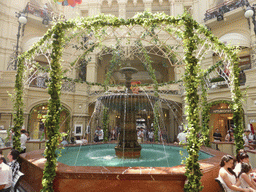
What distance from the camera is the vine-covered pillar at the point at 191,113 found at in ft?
9.06

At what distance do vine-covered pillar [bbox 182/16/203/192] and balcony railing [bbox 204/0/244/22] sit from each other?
439 inches

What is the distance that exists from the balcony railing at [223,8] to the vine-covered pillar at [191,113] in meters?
11.1

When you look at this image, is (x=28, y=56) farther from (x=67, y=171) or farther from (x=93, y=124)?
(x=93, y=124)

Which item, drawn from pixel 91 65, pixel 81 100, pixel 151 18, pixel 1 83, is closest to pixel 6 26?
pixel 1 83

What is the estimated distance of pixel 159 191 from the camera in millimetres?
2795

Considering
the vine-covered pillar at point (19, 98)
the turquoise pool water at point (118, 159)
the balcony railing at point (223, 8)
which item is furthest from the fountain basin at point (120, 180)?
the balcony railing at point (223, 8)

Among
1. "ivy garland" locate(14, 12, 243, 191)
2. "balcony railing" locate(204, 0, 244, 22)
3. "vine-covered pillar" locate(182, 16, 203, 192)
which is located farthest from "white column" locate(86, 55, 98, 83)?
"vine-covered pillar" locate(182, 16, 203, 192)

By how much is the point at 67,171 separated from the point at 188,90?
8.21 feet

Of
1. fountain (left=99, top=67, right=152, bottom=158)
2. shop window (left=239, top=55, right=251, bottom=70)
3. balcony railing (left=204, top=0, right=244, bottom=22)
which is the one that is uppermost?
balcony railing (left=204, top=0, right=244, bottom=22)

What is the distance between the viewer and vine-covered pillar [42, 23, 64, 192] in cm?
288

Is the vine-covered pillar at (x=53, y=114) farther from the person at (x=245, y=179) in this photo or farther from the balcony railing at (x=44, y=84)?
the balcony railing at (x=44, y=84)

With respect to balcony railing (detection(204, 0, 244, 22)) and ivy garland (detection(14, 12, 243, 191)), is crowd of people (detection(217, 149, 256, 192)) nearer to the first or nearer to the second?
ivy garland (detection(14, 12, 243, 191))

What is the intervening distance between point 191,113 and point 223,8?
40.5 feet

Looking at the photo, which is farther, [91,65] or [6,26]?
[91,65]
